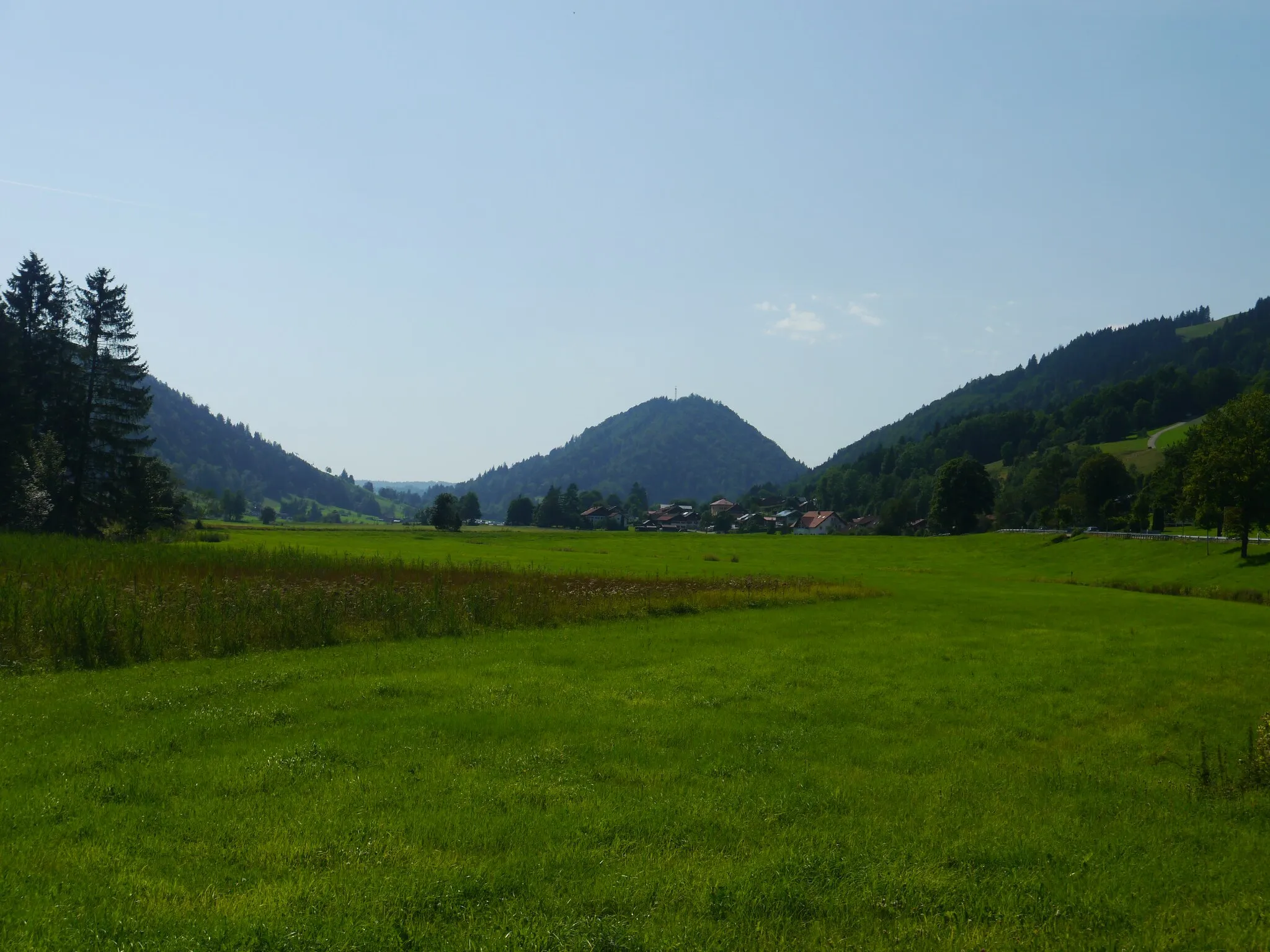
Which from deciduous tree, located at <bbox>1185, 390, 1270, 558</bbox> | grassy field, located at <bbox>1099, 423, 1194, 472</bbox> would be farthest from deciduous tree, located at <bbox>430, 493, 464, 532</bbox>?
grassy field, located at <bbox>1099, 423, 1194, 472</bbox>

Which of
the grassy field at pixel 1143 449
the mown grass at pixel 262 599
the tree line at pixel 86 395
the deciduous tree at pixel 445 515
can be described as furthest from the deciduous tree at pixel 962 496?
the tree line at pixel 86 395

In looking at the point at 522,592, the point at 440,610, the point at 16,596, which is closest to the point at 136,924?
the point at 16,596

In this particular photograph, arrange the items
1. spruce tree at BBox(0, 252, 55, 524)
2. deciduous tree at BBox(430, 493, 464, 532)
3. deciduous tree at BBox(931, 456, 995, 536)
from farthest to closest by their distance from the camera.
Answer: deciduous tree at BBox(430, 493, 464, 532) < deciduous tree at BBox(931, 456, 995, 536) < spruce tree at BBox(0, 252, 55, 524)

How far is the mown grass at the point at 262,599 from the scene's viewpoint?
1934 centimetres

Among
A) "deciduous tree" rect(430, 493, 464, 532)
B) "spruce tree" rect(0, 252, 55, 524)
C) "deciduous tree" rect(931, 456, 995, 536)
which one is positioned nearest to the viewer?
"spruce tree" rect(0, 252, 55, 524)

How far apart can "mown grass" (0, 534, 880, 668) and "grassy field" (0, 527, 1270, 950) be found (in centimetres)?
184

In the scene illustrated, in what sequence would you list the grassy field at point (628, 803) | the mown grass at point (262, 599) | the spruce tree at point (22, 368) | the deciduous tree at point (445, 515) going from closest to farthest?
1. the grassy field at point (628, 803)
2. the mown grass at point (262, 599)
3. the spruce tree at point (22, 368)
4. the deciduous tree at point (445, 515)

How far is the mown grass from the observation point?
762 inches

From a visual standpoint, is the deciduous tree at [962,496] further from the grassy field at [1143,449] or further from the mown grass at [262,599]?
the mown grass at [262,599]

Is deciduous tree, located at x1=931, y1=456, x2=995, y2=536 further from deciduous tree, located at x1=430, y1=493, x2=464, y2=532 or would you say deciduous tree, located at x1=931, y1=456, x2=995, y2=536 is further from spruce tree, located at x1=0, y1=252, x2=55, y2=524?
spruce tree, located at x1=0, y1=252, x2=55, y2=524

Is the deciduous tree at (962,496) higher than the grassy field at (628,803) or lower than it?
higher

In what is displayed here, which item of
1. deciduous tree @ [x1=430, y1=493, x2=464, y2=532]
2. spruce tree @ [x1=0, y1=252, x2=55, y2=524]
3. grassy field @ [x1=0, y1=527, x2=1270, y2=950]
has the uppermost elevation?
spruce tree @ [x1=0, y1=252, x2=55, y2=524]

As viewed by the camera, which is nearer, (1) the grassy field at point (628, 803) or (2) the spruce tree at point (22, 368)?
(1) the grassy field at point (628, 803)

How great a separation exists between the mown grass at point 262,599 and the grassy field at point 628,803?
72.6 inches
